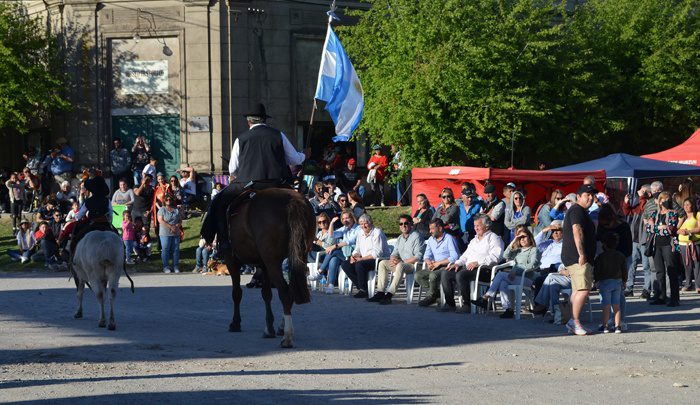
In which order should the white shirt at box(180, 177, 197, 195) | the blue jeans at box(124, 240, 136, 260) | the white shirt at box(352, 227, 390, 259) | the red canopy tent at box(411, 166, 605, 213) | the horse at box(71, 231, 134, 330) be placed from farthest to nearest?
the white shirt at box(180, 177, 197, 195), the blue jeans at box(124, 240, 136, 260), the red canopy tent at box(411, 166, 605, 213), the white shirt at box(352, 227, 390, 259), the horse at box(71, 231, 134, 330)

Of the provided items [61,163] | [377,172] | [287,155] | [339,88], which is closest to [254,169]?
[287,155]

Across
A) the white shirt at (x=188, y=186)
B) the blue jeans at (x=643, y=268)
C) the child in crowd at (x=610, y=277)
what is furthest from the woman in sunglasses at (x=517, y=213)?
the white shirt at (x=188, y=186)

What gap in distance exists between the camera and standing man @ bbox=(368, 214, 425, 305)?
19.4m

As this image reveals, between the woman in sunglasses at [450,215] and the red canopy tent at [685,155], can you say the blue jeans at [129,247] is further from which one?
the red canopy tent at [685,155]

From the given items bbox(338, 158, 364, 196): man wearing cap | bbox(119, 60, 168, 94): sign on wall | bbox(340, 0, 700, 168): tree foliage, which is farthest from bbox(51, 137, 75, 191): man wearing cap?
bbox(340, 0, 700, 168): tree foliage

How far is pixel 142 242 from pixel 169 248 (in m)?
1.56

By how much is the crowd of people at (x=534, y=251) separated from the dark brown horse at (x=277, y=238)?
3.45 metres

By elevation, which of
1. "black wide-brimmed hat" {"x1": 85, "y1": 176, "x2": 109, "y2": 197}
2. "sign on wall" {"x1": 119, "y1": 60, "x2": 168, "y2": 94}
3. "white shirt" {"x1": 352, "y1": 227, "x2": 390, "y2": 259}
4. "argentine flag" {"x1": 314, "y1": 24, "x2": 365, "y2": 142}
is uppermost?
"sign on wall" {"x1": 119, "y1": 60, "x2": 168, "y2": 94}

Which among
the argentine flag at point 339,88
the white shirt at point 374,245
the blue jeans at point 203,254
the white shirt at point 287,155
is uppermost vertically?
the argentine flag at point 339,88

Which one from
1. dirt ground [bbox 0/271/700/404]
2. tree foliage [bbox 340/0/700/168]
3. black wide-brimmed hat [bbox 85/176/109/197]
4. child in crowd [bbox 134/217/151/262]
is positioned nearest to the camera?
dirt ground [bbox 0/271/700/404]

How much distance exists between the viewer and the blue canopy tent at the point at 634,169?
27266mm

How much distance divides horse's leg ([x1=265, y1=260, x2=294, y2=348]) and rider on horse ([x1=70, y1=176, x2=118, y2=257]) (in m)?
3.55

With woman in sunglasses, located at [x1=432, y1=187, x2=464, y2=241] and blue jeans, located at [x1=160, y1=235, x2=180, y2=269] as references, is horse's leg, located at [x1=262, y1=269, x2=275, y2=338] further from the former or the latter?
blue jeans, located at [x1=160, y1=235, x2=180, y2=269]

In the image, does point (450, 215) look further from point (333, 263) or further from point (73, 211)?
point (73, 211)
